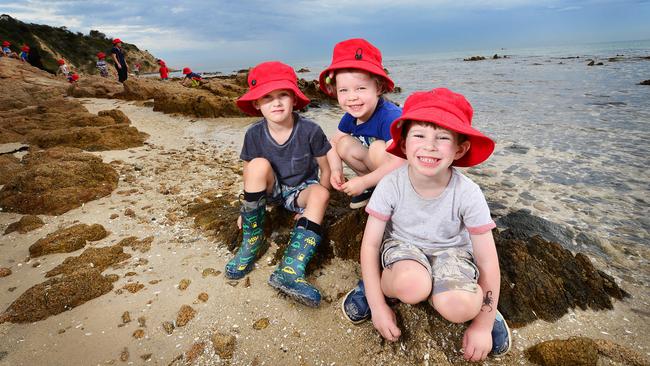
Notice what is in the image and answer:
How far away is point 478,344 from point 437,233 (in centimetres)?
60

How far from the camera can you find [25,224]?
3227mm

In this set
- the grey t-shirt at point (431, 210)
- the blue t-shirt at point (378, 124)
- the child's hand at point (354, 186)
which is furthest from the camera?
the blue t-shirt at point (378, 124)

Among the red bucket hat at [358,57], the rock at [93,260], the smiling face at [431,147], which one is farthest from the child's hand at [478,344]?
the rock at [93,260]

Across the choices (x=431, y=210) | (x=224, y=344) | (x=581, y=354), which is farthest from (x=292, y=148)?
(x=581, y=354)

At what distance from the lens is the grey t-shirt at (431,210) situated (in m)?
1.85

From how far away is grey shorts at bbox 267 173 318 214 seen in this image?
290cm

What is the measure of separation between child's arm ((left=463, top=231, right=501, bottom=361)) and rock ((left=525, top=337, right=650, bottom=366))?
0.31 m

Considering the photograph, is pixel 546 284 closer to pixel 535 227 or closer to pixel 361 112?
pixel 535 227

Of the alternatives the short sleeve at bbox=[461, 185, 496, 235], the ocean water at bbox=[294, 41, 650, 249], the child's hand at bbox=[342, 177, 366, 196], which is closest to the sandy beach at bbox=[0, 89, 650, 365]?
the child's hand at bbox=[342, 177, 366, 196]

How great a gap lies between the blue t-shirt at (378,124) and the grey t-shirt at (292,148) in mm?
333

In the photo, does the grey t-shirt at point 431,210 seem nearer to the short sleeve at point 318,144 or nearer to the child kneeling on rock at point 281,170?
the child kneeling on rock at point 281,170

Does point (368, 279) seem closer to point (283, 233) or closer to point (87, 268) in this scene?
point (283, 233)

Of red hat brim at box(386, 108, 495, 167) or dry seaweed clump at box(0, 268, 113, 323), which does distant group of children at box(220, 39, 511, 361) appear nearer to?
red hat brim at box(386, 108, 495, 167)

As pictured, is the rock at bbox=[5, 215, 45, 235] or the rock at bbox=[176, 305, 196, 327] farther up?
the rock at bbox=[5, 215, 45, 235]
